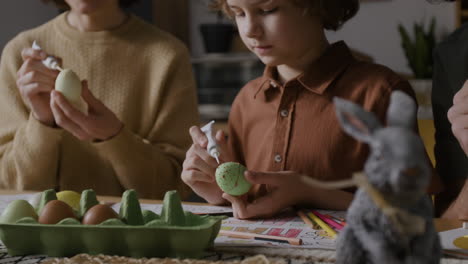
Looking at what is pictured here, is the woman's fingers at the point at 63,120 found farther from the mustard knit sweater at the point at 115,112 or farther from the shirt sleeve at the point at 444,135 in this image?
the shirt sleeve at the point at 444,135

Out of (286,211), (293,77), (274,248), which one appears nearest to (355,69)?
(293,77)

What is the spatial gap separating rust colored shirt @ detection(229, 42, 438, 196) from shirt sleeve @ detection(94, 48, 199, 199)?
→ 14.7 inches

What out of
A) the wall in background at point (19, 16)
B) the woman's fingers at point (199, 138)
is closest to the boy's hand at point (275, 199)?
the woman's fingers at point (199, 138)

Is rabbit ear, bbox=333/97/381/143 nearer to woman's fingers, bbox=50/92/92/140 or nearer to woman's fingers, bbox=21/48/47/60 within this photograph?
woman's fingers, bbox=50/92/92/140

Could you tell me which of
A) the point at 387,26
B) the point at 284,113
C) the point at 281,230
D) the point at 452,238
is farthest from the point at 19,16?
the point at 452,238

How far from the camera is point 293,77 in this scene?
3.84ft

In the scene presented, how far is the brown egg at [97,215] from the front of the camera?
→ 0.79 m

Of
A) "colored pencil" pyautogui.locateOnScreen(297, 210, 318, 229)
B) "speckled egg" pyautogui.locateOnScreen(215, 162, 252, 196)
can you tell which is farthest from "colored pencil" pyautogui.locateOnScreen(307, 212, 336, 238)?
"speckled egg" pyautogui.locateOnScreen(215, 162, 252, 196)

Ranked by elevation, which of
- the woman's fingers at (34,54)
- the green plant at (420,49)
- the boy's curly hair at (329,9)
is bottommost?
the green plant at (420,49)

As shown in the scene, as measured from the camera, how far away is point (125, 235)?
29.6 inches

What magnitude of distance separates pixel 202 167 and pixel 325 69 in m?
0.31

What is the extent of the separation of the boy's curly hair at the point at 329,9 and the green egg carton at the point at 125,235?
47cm

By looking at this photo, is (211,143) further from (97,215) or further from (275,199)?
(97,215)

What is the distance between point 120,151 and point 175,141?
178 millimetres
